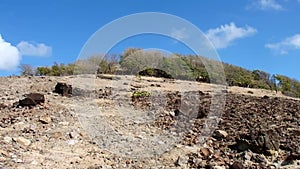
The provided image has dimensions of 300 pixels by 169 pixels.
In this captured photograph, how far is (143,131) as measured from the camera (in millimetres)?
5922

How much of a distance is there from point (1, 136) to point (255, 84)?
11936 mm

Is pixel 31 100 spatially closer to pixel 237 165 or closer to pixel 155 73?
pixel 237 165

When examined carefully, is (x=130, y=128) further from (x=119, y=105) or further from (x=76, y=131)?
(x=119, y=105)

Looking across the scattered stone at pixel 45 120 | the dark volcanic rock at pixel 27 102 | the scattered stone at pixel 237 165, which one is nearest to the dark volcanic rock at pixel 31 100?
the dark volcanic rock at pixel 27 102

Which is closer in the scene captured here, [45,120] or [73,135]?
[73,135]

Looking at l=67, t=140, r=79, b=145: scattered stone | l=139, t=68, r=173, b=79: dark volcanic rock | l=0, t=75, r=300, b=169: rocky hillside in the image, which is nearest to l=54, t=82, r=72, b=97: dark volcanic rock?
l=0, t=75, r=300, b=169: rocky hillside

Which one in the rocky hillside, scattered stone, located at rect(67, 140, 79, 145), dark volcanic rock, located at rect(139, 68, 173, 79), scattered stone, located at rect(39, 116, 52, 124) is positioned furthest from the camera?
dark volcanic rock, located at rect(139, 68, 173, 79)

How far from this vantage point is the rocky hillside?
191 inches

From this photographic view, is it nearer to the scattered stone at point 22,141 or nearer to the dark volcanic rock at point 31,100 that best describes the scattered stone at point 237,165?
the scattered stone at point 22,141

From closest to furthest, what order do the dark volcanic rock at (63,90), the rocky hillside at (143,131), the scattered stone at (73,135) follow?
the rocky hillside at (143,131), the scattered stone at (73,135), the dark volcanic rock at (63,90)

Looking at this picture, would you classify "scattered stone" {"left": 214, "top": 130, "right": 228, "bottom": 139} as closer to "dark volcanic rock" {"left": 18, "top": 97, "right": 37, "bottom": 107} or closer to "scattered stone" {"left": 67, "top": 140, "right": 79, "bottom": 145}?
"scattered stone" {"left": 67, "top": 140, "right": 79, "bottom": 145}

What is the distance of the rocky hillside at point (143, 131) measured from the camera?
4.85 metres

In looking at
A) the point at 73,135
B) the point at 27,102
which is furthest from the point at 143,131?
the point at 27,102

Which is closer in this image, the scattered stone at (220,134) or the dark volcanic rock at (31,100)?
the scattered stone at (220,134)
